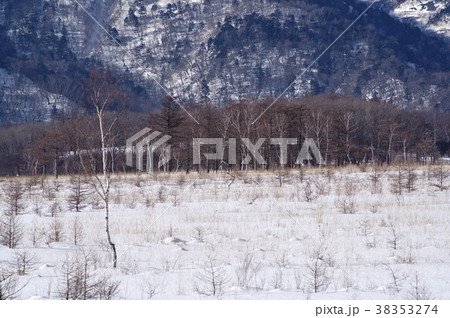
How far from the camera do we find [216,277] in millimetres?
7129

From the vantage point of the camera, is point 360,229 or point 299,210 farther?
point 299,210

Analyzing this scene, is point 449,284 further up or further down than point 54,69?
further down

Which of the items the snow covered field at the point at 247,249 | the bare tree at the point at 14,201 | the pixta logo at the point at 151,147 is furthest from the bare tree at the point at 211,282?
the pixta logo at the point at 151,147

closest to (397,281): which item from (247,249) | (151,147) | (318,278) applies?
(318,278)

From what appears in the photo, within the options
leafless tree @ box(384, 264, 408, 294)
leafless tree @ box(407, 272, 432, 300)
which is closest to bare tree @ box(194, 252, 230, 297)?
leafless tree @ box(384, 264, 408, 294)

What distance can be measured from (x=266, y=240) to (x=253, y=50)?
193m

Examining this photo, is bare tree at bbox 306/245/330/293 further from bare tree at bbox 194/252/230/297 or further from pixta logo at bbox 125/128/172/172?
pixta logo at bbox 125/128/172/172

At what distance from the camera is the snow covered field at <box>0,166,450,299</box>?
6680mm

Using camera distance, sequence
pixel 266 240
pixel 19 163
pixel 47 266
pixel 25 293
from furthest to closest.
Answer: pixel 19 163
pixel 266 240
pixel 47 266
pixel 25 293

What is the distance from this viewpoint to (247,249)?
9.76 meters

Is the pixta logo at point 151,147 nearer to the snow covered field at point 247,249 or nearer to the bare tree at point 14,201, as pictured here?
the bare tree at point 14,201

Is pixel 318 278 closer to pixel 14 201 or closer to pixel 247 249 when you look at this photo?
pixel 247 249
